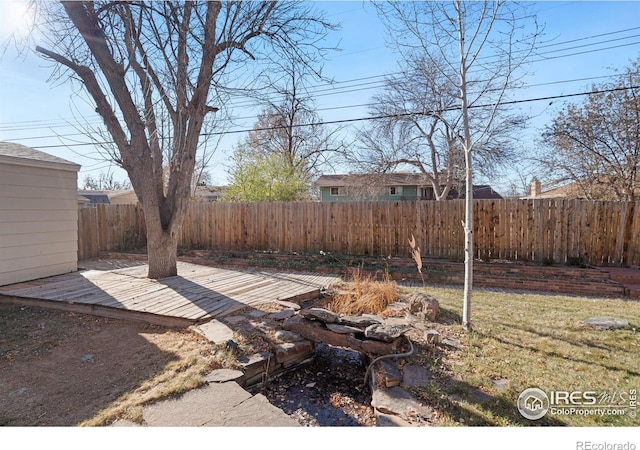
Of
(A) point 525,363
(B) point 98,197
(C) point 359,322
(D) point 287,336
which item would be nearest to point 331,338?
(C) point 359,322

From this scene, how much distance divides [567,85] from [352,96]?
222 inches

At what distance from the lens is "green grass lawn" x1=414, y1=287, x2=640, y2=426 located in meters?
1.92

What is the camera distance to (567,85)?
7.72 m

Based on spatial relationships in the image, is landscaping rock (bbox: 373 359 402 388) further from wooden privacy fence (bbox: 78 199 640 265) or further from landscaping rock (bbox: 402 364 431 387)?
wooden privacy fence (bbox: 78 199 640 265)

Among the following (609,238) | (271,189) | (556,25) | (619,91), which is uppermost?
(619,91)

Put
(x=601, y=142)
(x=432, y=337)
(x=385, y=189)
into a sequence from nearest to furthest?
(x=432, y=337)
(x=601, y=142)
(x=385, y=189)

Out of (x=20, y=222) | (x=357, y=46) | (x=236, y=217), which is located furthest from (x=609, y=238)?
(x=20, y=222)

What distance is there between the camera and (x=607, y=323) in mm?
3416

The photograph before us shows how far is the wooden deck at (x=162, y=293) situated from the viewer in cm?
369

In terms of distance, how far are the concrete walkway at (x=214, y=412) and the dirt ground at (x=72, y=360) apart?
42cm

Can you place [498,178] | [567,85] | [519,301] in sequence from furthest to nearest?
[498,178] → [567,85] → [519,301]

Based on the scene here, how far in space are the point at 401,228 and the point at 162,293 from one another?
16.3 ft

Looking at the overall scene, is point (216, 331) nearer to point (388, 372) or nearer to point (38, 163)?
point (388, 372)

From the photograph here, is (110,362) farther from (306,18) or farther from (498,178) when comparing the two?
(498,178)
